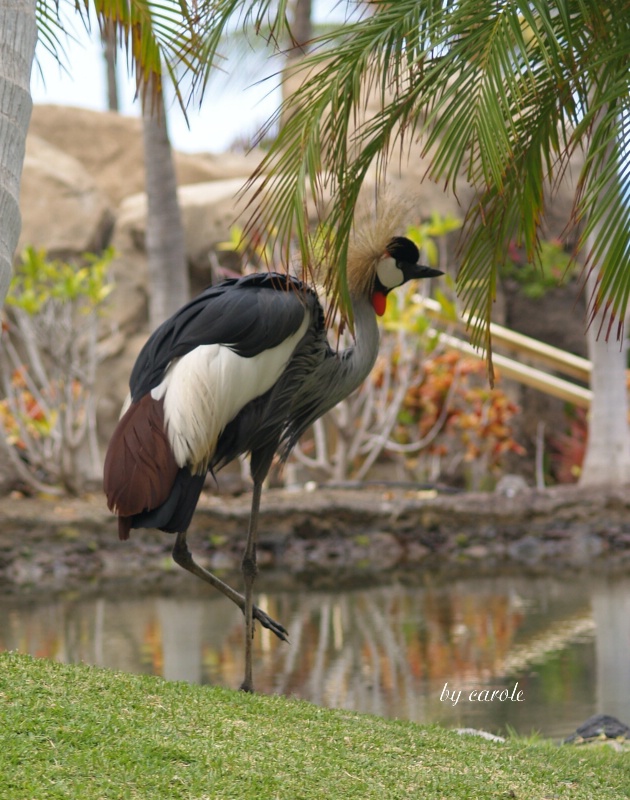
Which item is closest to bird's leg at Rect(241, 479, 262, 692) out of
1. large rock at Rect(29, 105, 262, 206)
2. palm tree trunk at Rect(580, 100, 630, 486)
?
palm tree trunk at Rect(580, 100, 630, 486)

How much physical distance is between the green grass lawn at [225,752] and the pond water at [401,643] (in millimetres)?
1609

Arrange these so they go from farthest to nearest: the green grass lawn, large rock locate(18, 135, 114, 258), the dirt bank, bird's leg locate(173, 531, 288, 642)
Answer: large rock locate(18, 135, 114, 258) < the dirt bank < bird's leg locate(173, 531, 288, 642) < the green grass lawn

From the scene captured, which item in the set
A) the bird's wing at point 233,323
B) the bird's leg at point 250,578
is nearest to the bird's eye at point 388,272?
the bird's wing at point 233,323

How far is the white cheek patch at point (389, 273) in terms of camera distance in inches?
228

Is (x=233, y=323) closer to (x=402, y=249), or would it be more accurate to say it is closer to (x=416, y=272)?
(x=402, y=249)

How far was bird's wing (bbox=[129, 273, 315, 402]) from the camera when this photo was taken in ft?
16.8

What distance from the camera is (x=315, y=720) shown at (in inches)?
177

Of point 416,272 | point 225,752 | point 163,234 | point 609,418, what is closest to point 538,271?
point 609,418

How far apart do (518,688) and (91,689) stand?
11.0ft

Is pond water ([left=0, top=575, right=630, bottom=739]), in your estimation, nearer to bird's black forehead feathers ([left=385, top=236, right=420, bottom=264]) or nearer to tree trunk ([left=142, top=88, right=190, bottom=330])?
bird's black forehead feathers ([left=385, top=236, right=420, bottom=264])

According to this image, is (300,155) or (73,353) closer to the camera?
(300,155)

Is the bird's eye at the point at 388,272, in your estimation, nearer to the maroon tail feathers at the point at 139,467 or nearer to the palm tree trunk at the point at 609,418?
the maroon tail feathers at the point at 139,467

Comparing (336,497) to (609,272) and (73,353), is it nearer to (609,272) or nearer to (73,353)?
(73,353)

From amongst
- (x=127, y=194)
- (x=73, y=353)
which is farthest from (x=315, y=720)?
(x=127, y=194)
